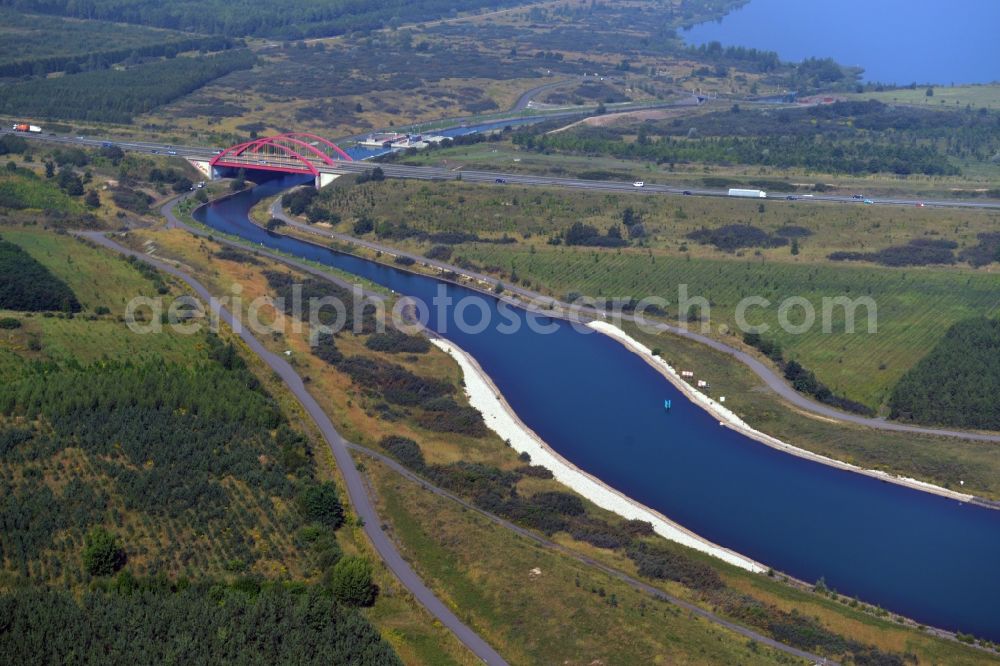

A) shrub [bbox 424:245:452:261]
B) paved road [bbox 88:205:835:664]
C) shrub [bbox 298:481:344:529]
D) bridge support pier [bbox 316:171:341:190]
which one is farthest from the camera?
bridge support pier [bbox 316:171:341:190]

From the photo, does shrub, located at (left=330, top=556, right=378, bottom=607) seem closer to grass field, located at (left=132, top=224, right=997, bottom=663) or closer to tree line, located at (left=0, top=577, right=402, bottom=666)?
grass field, located at (left=132, top=224, right=997, bottom=663)

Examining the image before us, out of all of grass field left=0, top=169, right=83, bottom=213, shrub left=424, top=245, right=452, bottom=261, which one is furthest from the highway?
grass field left=0, top=169, right=83, bottom=213

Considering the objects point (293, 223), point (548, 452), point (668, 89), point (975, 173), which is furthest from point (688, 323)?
point (668, 89)

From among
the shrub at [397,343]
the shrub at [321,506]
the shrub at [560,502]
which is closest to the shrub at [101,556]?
the shrub at [321,506]

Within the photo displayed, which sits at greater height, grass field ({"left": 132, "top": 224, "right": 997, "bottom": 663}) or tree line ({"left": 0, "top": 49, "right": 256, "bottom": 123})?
tree line ({"left": 0, "top": 49, "right": 256, "bottom": 123})

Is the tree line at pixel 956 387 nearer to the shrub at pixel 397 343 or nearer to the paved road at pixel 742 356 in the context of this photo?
the paved road at pixel 742 356

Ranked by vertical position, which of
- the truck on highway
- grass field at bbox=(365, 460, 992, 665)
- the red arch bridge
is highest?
the red arch bridge

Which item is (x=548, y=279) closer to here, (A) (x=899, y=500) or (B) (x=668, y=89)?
(A) (x=899, y=500)
